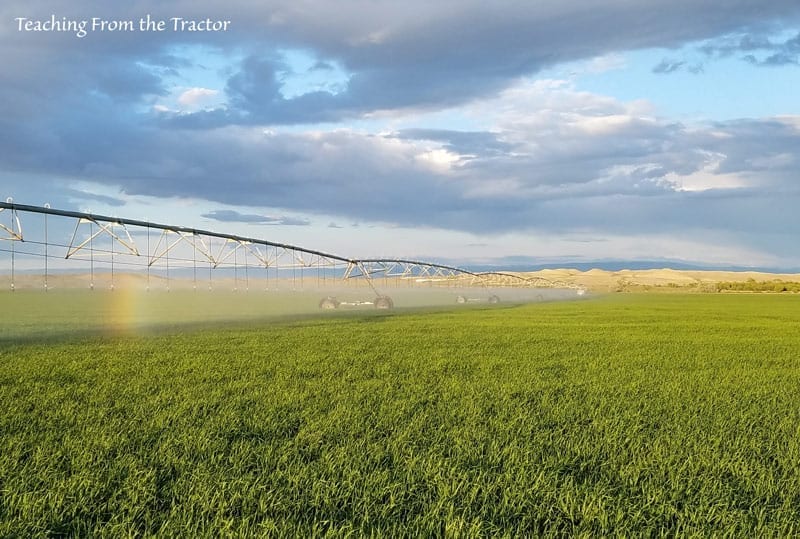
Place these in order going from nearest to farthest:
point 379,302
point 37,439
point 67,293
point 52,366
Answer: point 37,439
point 52,366
point 379,302
point 67,293

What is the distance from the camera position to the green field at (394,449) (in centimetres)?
534

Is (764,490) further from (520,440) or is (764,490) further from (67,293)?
(67,293)

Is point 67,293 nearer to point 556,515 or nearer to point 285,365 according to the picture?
point 285,365

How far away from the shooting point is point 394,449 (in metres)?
7.41

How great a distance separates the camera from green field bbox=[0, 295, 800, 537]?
17.5 ft

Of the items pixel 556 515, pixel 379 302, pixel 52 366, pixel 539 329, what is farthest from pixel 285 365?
pixel 379 302

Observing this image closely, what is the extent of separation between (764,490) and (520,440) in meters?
2.63

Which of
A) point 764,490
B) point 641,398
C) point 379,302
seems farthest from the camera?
point 379,302

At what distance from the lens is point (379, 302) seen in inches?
2115

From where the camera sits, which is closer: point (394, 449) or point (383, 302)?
point (394, 449)

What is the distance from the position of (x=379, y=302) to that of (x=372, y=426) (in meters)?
44.9

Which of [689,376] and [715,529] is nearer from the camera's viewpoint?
[715,529]

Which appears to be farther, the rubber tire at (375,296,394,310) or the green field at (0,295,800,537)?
the rubber tire at (375,296,394,310)

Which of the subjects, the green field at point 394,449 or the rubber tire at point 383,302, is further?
the rubber tire at point 383,302
